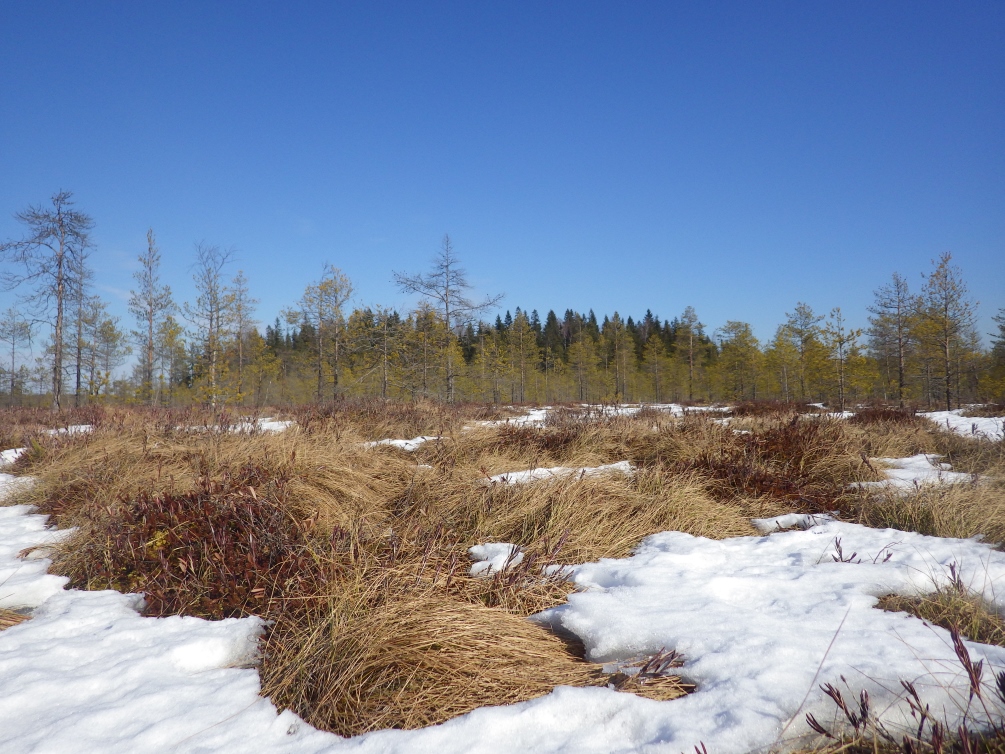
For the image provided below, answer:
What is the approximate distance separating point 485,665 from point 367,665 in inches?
15.2

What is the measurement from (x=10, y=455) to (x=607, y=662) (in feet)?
24.0

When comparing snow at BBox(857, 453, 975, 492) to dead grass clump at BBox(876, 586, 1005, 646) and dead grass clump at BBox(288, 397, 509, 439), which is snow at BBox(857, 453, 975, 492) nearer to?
dead grass clump at BBox(876, 586, 1005, 646)

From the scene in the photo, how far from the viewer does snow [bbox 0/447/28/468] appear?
5.30 metres

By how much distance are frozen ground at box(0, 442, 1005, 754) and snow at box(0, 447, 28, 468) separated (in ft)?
12.6

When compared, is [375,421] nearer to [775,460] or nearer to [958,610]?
[775,460]

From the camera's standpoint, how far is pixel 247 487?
296cm

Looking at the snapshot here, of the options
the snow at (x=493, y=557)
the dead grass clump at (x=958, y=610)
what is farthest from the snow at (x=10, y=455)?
the dead grass clump at (x=958, y=610)

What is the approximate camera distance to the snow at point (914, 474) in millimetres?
3850

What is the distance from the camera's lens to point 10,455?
5777 mm

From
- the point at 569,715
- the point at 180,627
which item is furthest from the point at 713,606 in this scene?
the point at 180,627

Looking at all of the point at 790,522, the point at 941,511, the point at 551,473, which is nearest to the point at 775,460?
the point at 790,522

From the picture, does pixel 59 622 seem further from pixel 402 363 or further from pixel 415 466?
pixel 402 363

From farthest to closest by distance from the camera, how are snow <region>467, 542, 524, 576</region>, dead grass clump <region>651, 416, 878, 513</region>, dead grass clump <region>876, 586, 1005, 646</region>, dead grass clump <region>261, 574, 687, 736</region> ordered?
dead grass clump <region>651, 416, 878, 513</region>
snow <region>467, 542, 524, 576</region>
dead grass clump <region>876, 586, 1005, 646</region>
dead grass clump <region>261, 574, 687, 736</region>

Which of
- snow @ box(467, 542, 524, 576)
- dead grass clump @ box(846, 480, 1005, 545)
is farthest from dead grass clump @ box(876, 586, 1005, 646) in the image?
snow @ box(467, 542, 524, 576)
